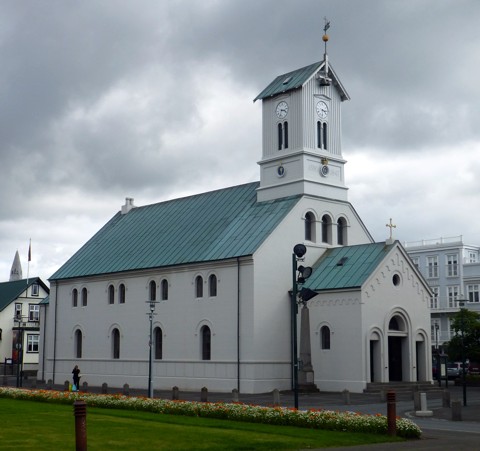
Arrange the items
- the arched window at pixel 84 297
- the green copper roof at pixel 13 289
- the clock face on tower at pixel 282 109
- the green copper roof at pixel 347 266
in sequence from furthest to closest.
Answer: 1. the green copper roof at pixel 13 289
2. the arched window at pixel 84 297
3. the clock face on tower at pixel 282 109
4. the green copper roof at pixel 347 266

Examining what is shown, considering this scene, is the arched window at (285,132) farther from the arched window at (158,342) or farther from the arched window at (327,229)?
the arched window at (158,342)

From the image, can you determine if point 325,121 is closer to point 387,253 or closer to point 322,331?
point 387,253

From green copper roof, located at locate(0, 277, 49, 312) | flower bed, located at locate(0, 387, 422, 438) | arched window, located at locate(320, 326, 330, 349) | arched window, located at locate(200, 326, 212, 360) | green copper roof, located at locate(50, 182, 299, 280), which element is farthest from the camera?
green copper roof, located at locate(0, 277, 49, 312)

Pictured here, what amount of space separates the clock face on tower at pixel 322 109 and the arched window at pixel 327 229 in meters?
6.85

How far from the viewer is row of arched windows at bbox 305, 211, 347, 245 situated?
169ft

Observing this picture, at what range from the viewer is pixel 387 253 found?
47656mm

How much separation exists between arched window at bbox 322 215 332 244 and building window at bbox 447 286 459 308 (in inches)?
1737

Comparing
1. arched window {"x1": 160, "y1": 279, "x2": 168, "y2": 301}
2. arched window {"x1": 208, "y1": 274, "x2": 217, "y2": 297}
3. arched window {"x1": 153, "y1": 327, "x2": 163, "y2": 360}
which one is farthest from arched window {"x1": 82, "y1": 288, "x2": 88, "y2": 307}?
arched window {"x1": 208, "y1": 274, "x2": 217, "y2": 297}

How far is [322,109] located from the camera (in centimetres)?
5312

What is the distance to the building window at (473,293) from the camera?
89688 millimetres

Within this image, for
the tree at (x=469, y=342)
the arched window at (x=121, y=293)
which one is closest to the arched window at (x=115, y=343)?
the arched window at (x=121, y=293)

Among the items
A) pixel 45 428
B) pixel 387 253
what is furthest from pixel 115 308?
pixel 45 428

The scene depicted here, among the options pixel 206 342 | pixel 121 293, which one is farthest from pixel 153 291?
pixel 206 342

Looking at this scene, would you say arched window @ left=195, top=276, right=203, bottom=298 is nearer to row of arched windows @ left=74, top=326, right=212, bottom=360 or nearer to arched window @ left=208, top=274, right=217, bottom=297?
arched window @ left=208, top=274, right=217, bottom=297
